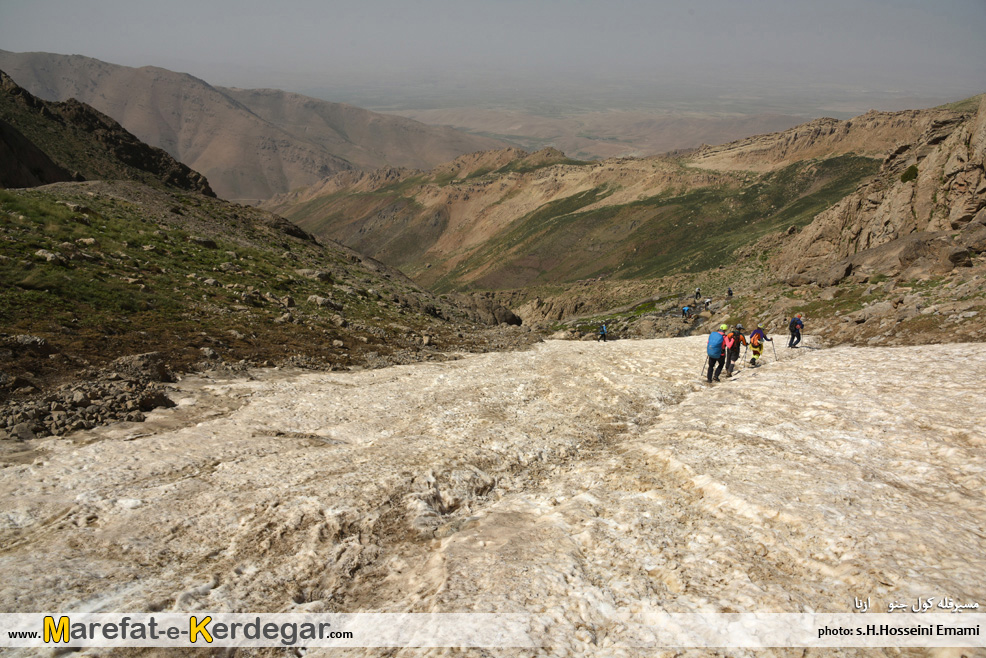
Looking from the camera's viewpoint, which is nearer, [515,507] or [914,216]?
[515,507]

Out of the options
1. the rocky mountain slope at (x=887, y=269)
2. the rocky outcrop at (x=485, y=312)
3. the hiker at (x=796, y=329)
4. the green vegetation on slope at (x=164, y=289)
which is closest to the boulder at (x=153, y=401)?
the green vegetation on slope at (x=164, y=289)

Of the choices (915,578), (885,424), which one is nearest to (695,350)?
(885,424)

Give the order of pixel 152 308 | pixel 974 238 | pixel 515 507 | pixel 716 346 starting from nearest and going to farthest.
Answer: pixel 515 507 < pixel 716 346 < pixel 152 308 < pixel 974 238

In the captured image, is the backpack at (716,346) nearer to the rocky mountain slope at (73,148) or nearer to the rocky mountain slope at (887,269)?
the rocky mountain slope at (887,269)

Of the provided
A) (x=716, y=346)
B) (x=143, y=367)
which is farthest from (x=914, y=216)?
(x=143, y=367)

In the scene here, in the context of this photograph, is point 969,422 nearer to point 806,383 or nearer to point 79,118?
point 806,383

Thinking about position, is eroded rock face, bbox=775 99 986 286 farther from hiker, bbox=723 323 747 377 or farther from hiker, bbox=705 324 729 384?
hiker, bbox=705 324 729 384

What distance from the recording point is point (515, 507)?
30.6ft

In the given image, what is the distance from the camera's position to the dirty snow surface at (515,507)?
22.2 ft

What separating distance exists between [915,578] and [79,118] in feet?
287

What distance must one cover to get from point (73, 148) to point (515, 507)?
244 feet

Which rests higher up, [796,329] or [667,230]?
[667,230]

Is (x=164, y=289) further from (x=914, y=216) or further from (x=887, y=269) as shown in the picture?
(x=914, y=216)

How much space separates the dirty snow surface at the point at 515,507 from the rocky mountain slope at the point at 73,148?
177 feet
